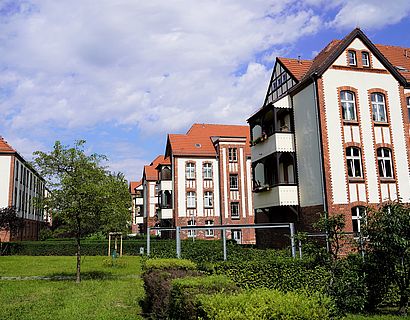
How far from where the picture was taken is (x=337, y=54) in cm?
2247

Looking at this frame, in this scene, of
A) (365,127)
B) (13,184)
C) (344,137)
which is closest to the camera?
(344,137)

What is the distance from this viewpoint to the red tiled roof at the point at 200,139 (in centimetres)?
4275

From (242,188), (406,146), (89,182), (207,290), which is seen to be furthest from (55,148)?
(242,188)

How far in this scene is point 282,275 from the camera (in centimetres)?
903

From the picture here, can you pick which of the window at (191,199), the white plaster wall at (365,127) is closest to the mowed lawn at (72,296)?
the white plaster wall at (365,127)

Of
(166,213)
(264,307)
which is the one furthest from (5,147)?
(264,307)

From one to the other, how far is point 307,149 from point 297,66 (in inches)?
250

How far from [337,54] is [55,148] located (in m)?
15.6

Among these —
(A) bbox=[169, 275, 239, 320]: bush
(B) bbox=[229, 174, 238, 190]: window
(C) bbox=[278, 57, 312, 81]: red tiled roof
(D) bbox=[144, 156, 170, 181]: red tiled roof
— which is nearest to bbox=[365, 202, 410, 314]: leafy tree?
(A) bbox=[169, 275, 239, 320]: bush

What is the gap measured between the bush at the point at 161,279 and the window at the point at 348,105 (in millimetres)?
15532

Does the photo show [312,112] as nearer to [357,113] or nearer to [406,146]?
[357,113]

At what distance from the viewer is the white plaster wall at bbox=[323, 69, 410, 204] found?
2148 centimetres

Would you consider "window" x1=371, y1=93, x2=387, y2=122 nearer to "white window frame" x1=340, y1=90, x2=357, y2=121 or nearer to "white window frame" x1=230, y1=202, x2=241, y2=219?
"white window frame" x1=340, y1=90, x2=357, y2=121

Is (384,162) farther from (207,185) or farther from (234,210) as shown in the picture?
(207,185)
